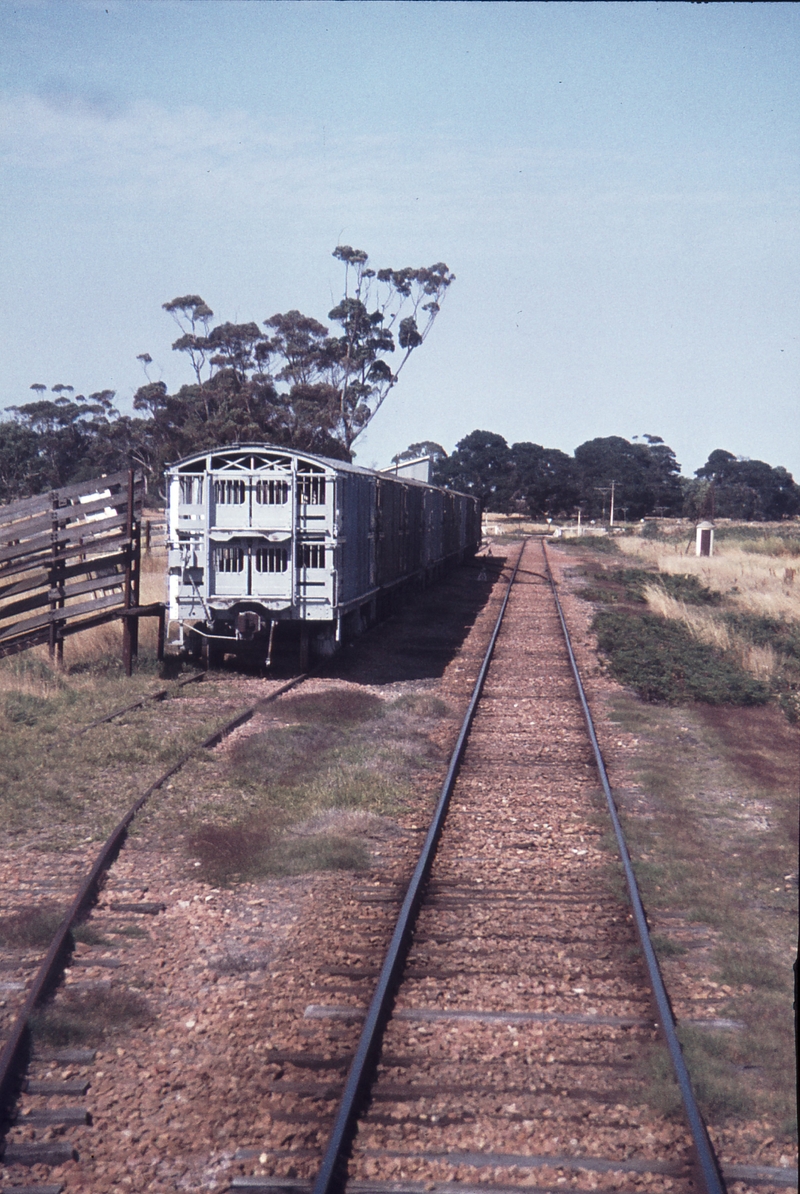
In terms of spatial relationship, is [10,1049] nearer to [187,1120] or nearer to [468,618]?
[187,1120]

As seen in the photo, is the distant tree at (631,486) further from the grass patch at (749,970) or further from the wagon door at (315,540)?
the grass patch at (749,970)

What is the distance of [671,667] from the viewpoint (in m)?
16.1

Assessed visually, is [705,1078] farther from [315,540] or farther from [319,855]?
[315,540]

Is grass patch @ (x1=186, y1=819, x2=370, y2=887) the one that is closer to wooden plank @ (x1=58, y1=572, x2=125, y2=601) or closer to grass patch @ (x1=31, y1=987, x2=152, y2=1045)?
grass patch @ (x1=31, y1=987, x2=152, y2=1045)

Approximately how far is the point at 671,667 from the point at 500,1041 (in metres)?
11.7

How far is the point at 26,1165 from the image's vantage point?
4156 millimetres

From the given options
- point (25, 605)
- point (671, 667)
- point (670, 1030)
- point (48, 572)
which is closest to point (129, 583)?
point (48, 572)

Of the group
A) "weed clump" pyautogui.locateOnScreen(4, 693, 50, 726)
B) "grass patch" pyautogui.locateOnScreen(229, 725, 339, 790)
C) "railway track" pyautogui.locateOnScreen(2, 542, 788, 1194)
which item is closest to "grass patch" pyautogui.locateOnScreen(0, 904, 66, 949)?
"railway track" pyautogui.locateOnScreen(2, 542, 788, 1194)

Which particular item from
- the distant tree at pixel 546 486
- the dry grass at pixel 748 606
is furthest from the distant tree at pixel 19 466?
the distant tree at pixel 546 486

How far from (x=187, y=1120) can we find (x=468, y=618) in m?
19.2

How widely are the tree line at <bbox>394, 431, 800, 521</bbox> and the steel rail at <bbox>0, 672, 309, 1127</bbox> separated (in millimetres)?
78453

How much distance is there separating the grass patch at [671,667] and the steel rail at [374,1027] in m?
6.74

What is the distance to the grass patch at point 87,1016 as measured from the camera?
5.12m

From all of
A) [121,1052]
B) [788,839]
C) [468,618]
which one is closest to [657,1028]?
[121,1052]
